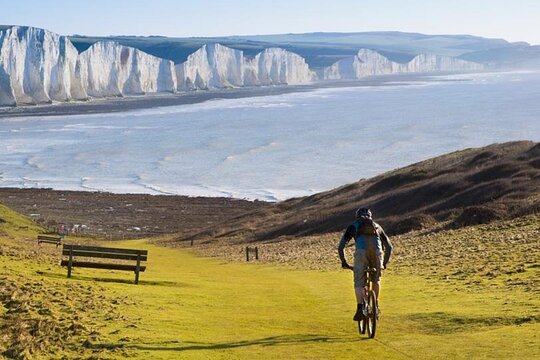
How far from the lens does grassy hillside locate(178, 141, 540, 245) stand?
37875mm

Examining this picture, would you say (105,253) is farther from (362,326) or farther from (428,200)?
(428,200)

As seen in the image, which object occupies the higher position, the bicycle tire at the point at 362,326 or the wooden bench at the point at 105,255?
the bicycle tire at the point at 362,326

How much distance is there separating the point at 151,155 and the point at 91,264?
94.0m

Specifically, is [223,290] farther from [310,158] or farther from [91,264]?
[310,158]

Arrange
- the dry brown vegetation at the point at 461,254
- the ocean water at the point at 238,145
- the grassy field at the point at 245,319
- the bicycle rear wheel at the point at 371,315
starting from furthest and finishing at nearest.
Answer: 1. the ocean water at the point at 238,145
2. the dry brown vegetation at the point at 461,254
3. the bicycle rear wheel at the point at 371,315
4. the grassy field at the point at 245,319

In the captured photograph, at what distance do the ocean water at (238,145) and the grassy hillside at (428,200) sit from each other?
70.9ft

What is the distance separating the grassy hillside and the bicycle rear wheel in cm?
2016

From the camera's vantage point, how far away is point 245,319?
54.2ft

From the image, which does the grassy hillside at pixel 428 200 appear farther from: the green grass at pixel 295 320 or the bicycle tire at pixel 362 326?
the bicycle tire at pixel 362 326

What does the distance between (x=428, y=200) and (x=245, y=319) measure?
29963mm

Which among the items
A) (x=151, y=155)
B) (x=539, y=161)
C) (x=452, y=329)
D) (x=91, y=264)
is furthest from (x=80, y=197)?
(x=452, y=329)

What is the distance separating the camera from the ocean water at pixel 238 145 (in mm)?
93125

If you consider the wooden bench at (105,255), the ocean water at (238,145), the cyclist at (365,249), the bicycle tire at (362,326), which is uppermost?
the cyclist at (365,249)

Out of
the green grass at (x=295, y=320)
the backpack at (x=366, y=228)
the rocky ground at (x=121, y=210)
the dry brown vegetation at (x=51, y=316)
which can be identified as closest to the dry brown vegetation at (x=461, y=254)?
the green grass at (x=295, y=320)
